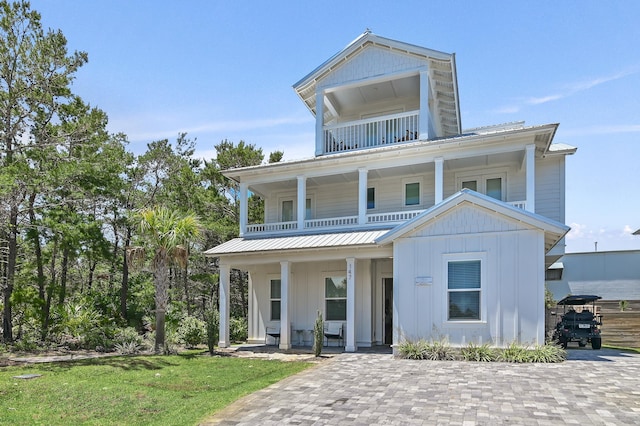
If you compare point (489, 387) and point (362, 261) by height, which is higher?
point (362, 261)

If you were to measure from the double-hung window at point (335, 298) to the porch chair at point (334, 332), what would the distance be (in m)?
0.58

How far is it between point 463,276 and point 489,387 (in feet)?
14.4

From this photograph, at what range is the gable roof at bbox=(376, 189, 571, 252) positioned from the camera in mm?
12102

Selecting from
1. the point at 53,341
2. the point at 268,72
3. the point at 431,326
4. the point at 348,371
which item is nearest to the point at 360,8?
the point at 268,72

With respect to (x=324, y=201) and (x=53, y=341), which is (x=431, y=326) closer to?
(x=324, y=201)

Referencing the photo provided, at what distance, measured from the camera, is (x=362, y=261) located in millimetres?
17156

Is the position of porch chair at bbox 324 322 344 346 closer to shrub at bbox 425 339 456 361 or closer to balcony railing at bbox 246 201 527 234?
balcony railing at bbox 246 201 527 234

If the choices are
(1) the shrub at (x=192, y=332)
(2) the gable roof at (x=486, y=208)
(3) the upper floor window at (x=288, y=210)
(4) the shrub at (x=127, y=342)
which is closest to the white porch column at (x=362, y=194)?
(2) the gable roof at (x=486, y=208)

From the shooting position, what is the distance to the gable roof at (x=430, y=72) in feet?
57.7

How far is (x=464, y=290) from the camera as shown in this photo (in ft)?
42.4

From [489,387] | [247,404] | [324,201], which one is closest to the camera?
[247,404]

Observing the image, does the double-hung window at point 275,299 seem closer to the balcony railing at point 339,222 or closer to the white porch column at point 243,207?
the balcony railing at point 339,222

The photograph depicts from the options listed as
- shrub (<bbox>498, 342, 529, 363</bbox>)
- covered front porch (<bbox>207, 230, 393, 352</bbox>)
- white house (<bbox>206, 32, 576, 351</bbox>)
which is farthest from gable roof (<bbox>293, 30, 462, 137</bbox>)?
shrub (<bbox>498, 342, 529, 363</bbox>)

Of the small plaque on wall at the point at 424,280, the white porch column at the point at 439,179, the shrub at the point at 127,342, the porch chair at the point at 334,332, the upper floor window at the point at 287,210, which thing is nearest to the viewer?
the small plaque on wall at the point at 424,280
